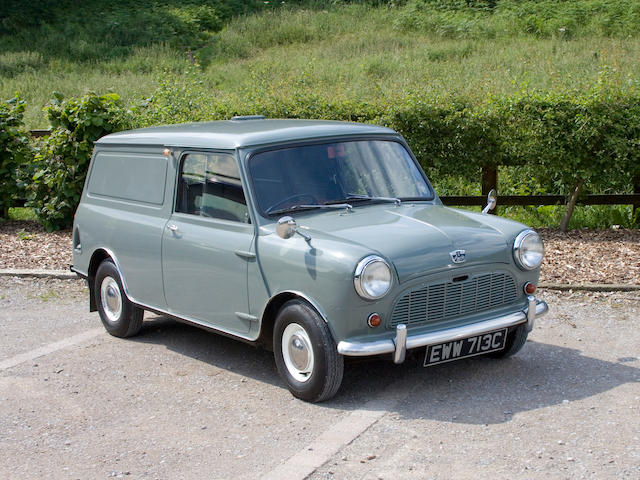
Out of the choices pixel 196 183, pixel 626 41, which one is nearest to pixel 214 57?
pixel 626 41

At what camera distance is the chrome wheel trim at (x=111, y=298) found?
7035mm

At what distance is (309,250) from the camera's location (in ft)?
17.0

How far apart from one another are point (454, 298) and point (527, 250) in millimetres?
676

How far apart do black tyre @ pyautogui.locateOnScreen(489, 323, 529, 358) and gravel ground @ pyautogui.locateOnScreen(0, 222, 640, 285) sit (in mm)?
2462

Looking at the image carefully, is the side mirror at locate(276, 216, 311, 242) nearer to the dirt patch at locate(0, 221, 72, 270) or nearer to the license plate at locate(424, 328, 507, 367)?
the license plate at locate(424, 328, 507, 367)

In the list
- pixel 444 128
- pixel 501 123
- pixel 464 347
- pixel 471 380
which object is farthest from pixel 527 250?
pixel 444 128

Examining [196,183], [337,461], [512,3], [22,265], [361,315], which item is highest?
[512,3]

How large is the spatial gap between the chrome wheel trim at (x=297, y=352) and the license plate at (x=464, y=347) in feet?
2.39

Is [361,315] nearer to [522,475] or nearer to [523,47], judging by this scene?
[522,475]

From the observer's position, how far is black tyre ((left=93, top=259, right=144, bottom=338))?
6953 mm

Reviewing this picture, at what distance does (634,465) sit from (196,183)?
11.6 feet

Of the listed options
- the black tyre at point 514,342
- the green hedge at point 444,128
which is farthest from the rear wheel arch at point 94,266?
the green hedge at point 444,128

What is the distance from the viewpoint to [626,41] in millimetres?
23422

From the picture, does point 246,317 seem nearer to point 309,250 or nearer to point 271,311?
point 271,311
